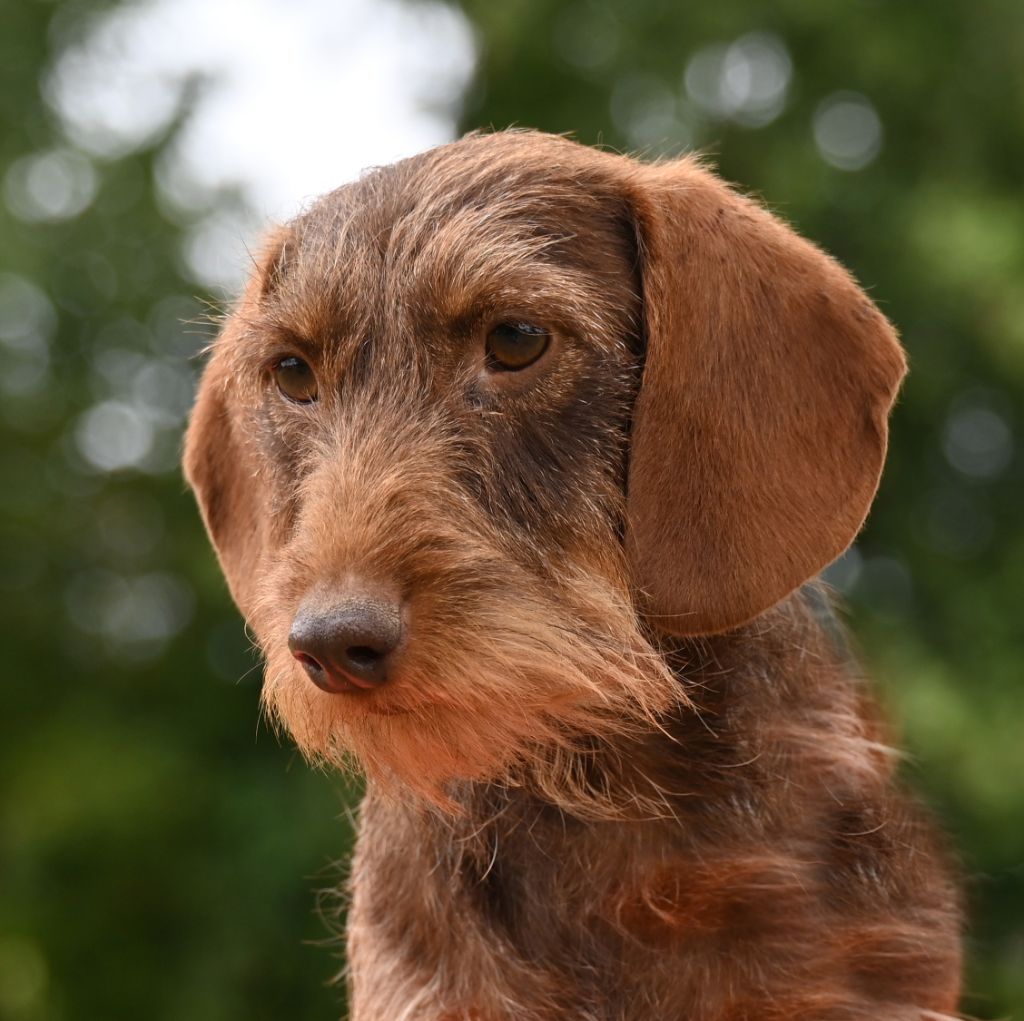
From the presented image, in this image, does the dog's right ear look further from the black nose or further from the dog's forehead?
the black nose

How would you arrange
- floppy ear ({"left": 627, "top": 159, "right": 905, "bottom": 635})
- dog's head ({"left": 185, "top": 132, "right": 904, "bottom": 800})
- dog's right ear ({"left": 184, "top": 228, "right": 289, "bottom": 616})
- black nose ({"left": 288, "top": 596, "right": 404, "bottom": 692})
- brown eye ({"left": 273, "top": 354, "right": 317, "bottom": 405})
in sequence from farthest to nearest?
1. dog's right ear ({"left": 184, "top": 228, "right": 289, "bottom": 616})
2. brown eye ({"left": 273, "top": 354, "right": 317, "bottom": 405})
3. floppy ear ({"left": 627, "top": 159, "right": 905, "bottom": 635})
4. dog's head ({"left": 185, "top": 132, "right": 904, "bottom": 800})
5. black nose ({"left": 288, "top": 596, "right": 404, "bottom": 692})

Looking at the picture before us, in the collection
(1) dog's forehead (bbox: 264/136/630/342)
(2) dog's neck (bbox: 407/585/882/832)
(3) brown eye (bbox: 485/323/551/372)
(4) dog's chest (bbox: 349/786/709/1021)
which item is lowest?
(4) dog's chest (bbox: 349/786/709/1021)

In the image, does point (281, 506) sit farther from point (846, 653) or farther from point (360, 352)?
point (846, 653)

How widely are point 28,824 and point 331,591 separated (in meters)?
6.77

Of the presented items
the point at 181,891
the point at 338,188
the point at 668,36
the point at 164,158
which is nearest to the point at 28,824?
the point at 181,891

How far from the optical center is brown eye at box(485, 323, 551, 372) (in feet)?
9.12

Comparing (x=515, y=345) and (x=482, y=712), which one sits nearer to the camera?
(x=482, y=712)

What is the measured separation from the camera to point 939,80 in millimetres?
8406

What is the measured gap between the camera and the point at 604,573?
9.23ft

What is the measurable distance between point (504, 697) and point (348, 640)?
36cm

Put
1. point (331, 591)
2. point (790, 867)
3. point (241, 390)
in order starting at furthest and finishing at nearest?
point (241, 390), point (790, 867), point (331, 591)

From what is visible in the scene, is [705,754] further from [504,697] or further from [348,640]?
[348,640]

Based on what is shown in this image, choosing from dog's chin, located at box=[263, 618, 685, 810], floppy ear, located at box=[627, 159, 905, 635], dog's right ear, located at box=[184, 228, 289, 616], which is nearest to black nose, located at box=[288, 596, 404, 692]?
dog's chin, located at box=[263, 618, 685, 810]

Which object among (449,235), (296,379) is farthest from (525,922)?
(449,235)
